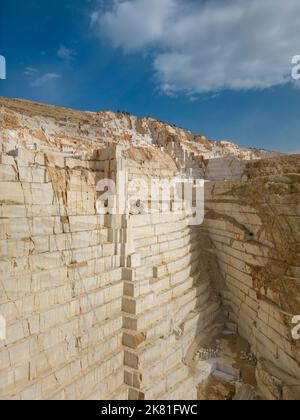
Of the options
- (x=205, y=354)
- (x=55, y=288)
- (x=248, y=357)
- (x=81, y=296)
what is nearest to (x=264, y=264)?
(x=248, y=357)

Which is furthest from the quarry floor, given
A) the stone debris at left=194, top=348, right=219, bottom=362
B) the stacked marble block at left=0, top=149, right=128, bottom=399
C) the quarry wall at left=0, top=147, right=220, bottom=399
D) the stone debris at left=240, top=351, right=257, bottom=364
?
the stacked marble block at left=0, top=149, right=128, bottom=399

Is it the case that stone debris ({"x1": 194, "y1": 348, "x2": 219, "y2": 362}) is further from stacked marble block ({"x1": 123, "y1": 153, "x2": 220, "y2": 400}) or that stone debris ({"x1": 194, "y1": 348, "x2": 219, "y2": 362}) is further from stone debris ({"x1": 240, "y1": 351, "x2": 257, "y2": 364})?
stone debris ({"x1": 240, "y1": 351, "x2": 257, "y2": 364})

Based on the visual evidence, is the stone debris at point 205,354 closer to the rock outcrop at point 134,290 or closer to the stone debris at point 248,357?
the rock outcrop at point 134,290

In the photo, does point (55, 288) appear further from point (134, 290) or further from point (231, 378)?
point (231, 378)

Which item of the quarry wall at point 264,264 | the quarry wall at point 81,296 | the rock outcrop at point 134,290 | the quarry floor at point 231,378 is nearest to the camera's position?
the quarry wall at point 81,296

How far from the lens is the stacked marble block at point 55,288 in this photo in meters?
4.91

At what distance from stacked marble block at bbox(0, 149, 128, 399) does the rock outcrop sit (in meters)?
0.02

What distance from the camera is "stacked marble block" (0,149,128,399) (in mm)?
4914

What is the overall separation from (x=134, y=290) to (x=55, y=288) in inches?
79.3

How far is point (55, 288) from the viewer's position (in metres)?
5.71

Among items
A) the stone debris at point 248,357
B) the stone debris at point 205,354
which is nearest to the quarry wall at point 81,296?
the stone debris at point 205,354

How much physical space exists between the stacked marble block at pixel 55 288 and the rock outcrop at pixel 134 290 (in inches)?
0.9

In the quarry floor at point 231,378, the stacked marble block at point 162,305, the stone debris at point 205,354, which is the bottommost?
the quarry floor at point 231,378

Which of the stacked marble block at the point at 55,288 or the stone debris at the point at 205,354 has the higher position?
the stacked marble block at the point at 55,288
